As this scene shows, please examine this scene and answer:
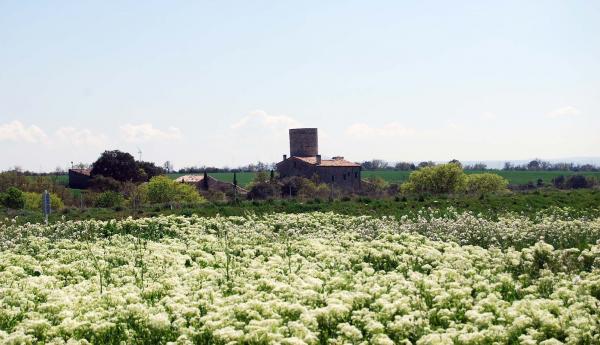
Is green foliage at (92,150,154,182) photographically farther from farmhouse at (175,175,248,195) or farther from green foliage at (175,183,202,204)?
green foliage at (175,183,202,204)

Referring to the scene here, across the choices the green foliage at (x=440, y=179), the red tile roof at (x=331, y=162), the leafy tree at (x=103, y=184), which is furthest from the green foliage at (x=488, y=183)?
the leafy tree at (x=103, y=184)

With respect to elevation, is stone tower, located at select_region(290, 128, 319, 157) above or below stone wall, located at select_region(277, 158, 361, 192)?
above

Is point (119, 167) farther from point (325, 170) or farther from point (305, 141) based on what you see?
point (305, 141)

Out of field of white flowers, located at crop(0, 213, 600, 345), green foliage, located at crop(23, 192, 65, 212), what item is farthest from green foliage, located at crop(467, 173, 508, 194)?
field of white flowers, located at crop(0, 213, 600, 345)

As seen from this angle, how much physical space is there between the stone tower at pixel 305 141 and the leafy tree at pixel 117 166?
30048 millimetres

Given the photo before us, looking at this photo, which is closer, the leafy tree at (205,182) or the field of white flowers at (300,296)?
the field of white flowers at (300,296)

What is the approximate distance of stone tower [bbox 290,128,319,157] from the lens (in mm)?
117125

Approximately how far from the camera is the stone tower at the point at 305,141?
384ft

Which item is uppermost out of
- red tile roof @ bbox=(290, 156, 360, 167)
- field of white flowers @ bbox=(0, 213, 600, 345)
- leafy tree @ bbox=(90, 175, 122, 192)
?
Result: red tile roof @ bbox=(290, 156, 360, 167)

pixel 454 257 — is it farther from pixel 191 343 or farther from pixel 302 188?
pixel 302 188

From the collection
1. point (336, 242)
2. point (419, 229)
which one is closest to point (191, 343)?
point (336, 242)

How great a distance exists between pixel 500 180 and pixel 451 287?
79789mm

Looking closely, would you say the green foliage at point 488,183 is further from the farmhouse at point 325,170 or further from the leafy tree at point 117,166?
the leafy tree at point 117,166

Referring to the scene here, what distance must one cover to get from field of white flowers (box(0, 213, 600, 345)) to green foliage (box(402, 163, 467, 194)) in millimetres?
59745
